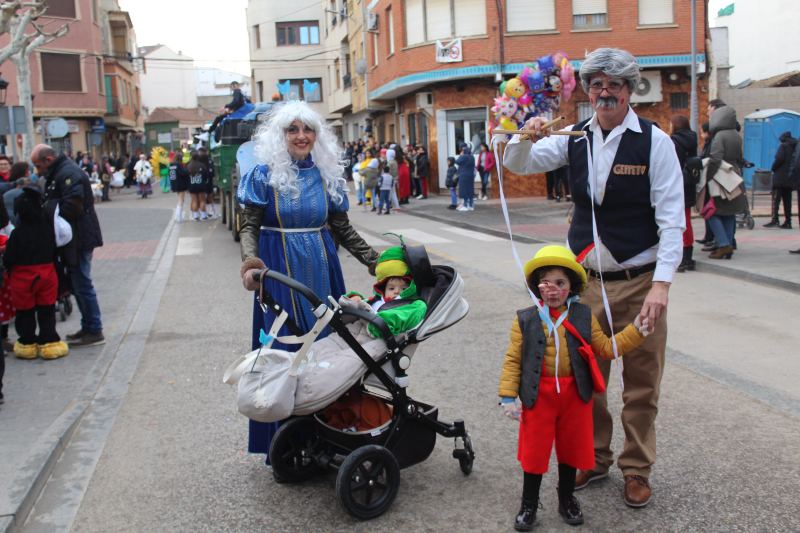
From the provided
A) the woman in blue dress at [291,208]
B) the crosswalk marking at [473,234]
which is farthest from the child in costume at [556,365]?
the crosswalk marking at [473,234]

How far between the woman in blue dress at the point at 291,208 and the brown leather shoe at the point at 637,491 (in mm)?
1632

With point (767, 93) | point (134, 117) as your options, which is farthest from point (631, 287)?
point (134, 117)

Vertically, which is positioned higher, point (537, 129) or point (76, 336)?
point (537, 129)

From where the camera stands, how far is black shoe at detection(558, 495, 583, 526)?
3.66 m

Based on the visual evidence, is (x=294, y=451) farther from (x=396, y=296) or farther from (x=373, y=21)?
(x=373, y=21)

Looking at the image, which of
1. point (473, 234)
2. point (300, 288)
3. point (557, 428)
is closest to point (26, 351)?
point (300, 288)

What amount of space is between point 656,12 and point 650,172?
76.8 ft

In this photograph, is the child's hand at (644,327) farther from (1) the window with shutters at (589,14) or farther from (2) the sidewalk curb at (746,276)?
(1) the window with shutters at (589,14)

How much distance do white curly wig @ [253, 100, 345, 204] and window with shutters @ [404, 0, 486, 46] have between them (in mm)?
22148

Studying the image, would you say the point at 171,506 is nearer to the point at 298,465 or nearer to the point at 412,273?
the point at 298,465

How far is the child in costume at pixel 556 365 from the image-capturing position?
3.48 meters

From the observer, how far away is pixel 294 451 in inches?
163

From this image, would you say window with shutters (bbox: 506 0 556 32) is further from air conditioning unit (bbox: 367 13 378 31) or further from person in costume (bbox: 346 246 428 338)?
person in costume (bbox: 346 246 428 338)

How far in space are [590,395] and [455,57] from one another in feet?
75.4
